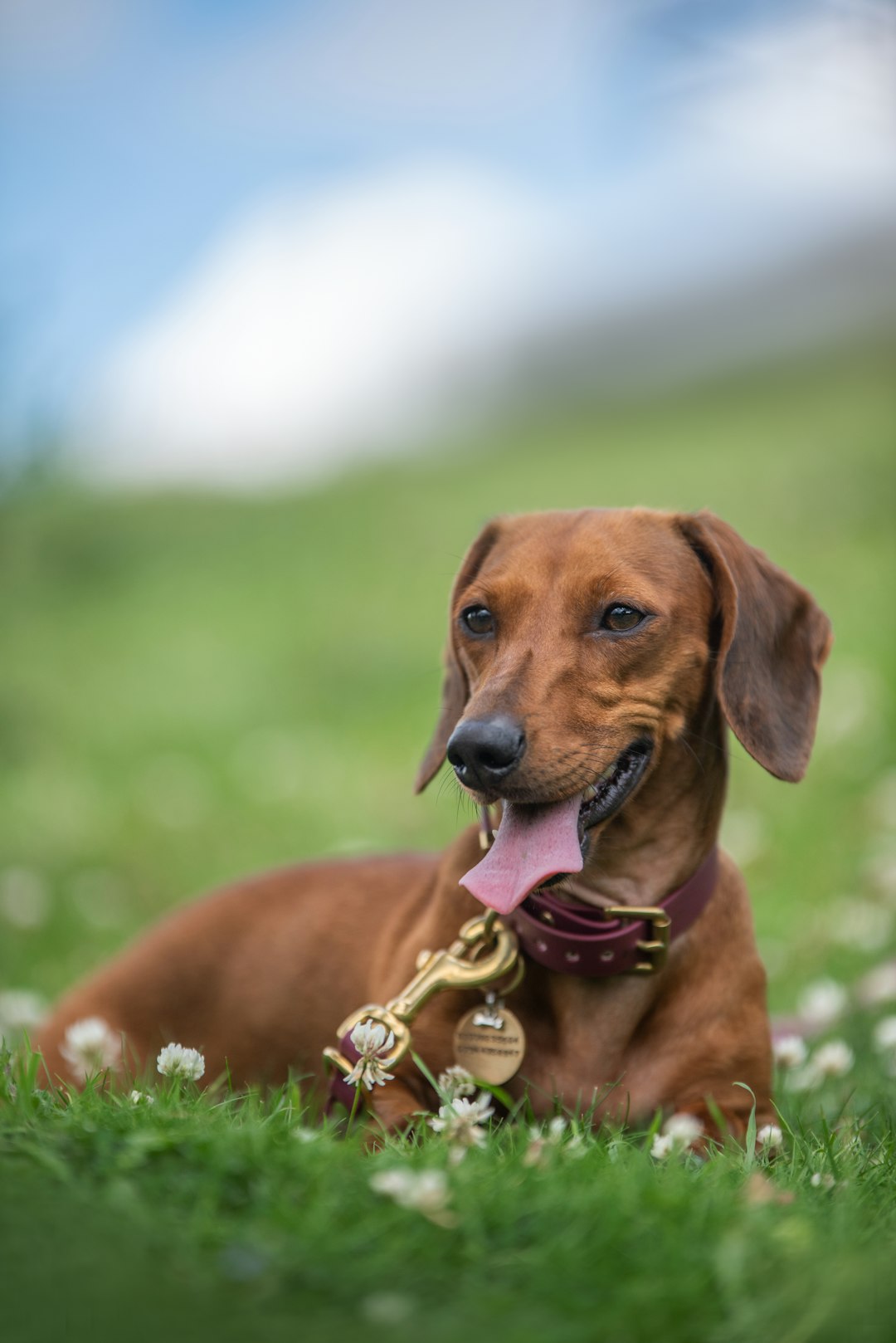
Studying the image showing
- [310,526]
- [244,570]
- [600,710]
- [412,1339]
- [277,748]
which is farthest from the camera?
[310,526]

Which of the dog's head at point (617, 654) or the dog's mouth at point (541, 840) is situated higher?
the dog's head at point (617, 654)

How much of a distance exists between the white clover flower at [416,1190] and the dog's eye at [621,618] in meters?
1.36

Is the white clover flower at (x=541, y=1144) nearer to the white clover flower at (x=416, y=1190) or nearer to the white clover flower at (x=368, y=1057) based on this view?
the white clover flower at (x=416, y=1190)

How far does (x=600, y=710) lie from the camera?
296 centimetres

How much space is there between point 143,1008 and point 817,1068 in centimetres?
189

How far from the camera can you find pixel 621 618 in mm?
3098

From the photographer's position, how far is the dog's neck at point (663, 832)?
3195 millimetres

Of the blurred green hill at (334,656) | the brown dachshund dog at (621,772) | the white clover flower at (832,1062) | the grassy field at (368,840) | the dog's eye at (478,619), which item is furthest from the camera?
the blurred green hill at (334,656)

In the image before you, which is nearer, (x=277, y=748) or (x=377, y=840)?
(x=377, y=840)

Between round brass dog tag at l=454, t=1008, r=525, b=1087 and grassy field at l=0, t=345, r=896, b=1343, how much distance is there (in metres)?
0.28

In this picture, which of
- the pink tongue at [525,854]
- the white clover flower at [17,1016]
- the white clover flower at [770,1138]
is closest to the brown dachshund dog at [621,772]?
the pink tongue at [525,854]

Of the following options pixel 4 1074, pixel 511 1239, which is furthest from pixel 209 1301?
pixel 4 1074

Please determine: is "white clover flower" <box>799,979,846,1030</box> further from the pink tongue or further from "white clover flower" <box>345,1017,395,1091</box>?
"white clover flower" <box>345,1017,395,1091</box>

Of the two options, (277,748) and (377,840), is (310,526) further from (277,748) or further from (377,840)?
(377,840)
